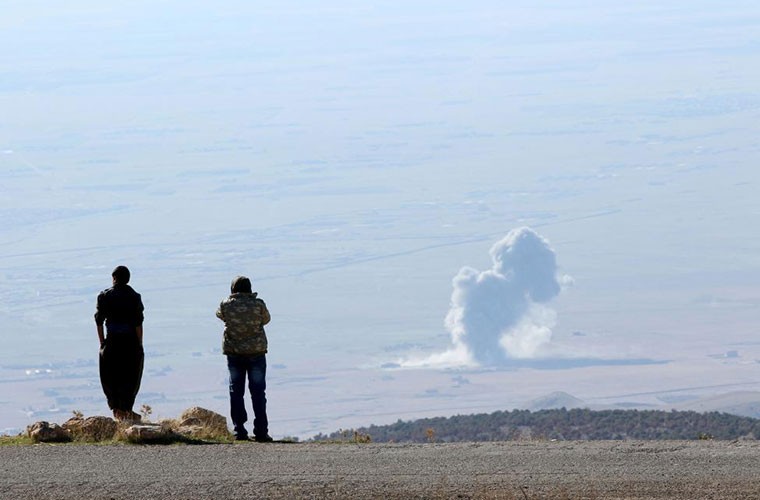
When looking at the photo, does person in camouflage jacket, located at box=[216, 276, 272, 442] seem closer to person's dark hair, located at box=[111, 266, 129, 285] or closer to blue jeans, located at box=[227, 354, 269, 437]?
blue jeans, located at box=[227, 354, 269, 437]

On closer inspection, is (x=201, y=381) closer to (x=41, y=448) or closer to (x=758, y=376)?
(x=758, y=376)

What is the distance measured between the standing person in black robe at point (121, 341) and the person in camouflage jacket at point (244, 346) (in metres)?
0.86

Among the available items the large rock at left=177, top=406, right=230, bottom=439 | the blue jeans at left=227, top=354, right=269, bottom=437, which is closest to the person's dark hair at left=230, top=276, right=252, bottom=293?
the blue jeans at left=227, top=354, right=269, bottom=437

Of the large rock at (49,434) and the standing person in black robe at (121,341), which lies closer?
the large rock at (49,434)

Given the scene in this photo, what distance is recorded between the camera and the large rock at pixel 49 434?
14383mm

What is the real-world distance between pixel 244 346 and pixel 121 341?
117cm

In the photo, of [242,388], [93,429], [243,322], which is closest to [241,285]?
[243,322]

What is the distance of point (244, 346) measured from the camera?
1480 cm

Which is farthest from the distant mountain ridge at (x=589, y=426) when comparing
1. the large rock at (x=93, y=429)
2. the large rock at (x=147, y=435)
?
the large rock at (x=147, y=435)

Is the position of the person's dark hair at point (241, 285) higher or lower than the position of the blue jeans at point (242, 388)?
higher

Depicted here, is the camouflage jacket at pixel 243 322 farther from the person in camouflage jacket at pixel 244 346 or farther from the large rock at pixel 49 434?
the large rock at pixel 49 434

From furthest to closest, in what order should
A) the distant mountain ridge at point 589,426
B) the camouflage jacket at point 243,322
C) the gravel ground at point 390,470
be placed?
1. the distant mountain ridge at point 589,426
2. the camouflage jacket at point 243,322
3. the gravel ground at point 390,470

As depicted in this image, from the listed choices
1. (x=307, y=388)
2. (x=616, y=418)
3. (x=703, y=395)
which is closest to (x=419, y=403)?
(x=307, y=388)

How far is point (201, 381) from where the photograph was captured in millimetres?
173000
